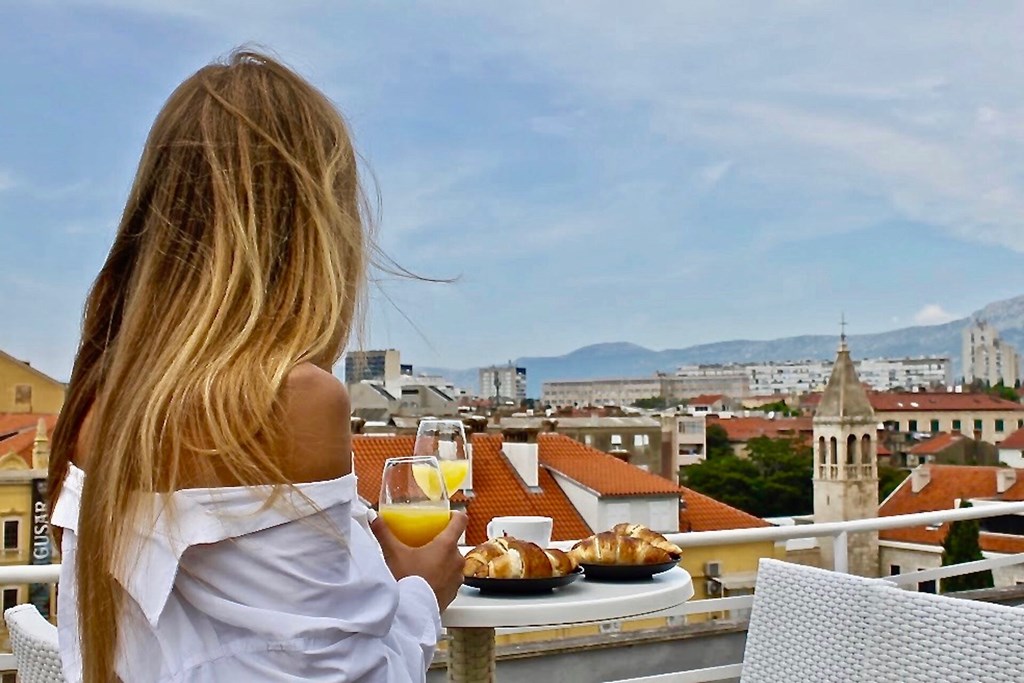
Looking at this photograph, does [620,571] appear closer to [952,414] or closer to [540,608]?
[540,608]

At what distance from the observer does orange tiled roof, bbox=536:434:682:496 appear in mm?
18109

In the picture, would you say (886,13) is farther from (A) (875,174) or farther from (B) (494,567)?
(B) (494,567)

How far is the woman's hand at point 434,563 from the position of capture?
2.79 ft

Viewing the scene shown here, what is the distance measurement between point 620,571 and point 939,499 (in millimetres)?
34980

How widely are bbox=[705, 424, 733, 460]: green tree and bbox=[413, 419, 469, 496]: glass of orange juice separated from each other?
146 ft

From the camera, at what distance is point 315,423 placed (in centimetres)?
66

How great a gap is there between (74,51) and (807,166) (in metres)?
76.3

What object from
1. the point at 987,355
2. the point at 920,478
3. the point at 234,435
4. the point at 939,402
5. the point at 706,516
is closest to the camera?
the point at 234,435

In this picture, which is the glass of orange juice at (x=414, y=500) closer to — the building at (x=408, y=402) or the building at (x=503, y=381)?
the building at (x=408, y=402)

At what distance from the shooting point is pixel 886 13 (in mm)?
49500

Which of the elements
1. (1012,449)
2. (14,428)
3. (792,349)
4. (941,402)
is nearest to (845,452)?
(1012,449)

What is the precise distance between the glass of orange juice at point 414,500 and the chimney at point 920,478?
120ft

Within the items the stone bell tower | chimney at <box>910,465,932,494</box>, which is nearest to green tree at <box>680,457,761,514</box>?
the stone bell tower

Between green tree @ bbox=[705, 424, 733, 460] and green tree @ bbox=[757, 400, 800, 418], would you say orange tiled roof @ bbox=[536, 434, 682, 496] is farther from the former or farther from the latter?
green tree @ bbox=[757, 400, 800, 418]
